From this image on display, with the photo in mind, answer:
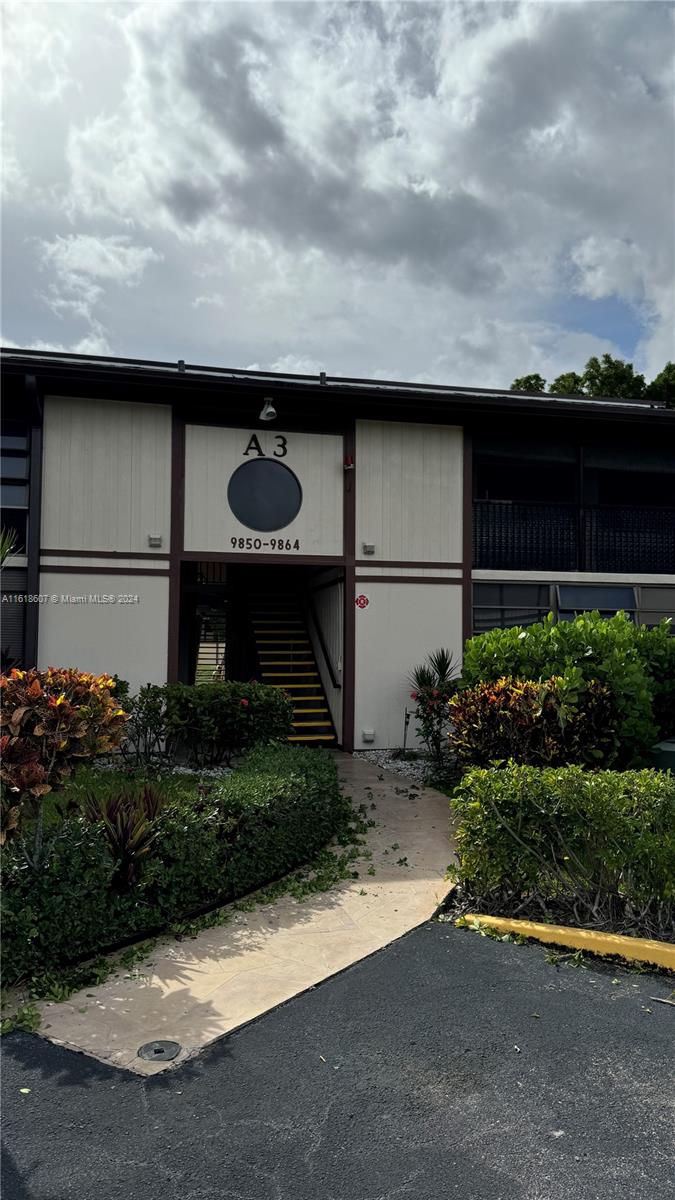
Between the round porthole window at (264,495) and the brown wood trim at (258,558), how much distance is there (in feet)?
1.43

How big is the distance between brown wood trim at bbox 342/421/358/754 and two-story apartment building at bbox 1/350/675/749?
0.02 metres

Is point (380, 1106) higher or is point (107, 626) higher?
point (107, 626)

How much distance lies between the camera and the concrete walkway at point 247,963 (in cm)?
364

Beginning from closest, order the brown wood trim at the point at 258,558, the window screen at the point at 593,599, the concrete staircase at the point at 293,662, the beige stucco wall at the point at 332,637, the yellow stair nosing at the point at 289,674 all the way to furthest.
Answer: the brown wood trim at the point at 258,558 → the beige stucco wall at the point at 332,637 → the concrete staircase at the point at 293,662 → the window screen at the point at 593,599 → the yellow stair nosing at the point at 289,674

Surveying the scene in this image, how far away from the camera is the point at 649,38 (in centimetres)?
616

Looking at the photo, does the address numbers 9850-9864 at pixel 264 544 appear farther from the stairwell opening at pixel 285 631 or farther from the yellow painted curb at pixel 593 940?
the yellow painted curb at pixel 593 940

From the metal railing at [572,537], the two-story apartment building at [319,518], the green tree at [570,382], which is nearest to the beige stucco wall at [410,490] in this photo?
the two-story apartment building at [319,518]

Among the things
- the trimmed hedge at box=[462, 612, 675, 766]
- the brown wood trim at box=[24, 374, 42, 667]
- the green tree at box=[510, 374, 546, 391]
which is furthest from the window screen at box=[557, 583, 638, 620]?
the green tree at box=[510, 374, 546, 391]

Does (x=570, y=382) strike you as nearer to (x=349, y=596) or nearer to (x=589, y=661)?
(x=349, y=596)

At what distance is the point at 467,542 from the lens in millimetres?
12156

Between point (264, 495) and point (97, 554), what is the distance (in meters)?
2.70

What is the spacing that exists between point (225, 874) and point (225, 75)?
6.58 meters

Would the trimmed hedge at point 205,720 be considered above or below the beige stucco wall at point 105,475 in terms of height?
below

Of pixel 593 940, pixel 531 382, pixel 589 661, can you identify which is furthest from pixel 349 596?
pixel 531 382
